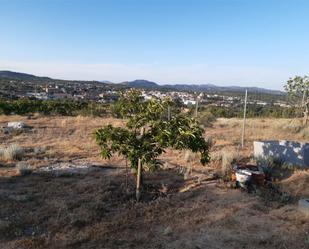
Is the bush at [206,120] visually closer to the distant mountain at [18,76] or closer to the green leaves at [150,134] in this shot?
the green leaves at [150,134]

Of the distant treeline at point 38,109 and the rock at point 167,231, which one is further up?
the rock at point 167,231

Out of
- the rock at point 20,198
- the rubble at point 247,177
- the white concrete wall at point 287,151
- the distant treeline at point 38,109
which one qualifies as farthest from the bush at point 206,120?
the rock at point 20,198

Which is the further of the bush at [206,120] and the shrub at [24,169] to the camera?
the bush at [206,120]

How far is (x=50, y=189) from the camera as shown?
332 inches

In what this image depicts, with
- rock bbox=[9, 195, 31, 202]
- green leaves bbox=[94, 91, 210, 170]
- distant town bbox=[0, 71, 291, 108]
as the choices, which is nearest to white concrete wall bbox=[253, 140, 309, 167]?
green leaves bbox=[94, 91, 210, 170]

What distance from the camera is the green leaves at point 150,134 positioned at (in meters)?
7.27

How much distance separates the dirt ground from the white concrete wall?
3.24 ft

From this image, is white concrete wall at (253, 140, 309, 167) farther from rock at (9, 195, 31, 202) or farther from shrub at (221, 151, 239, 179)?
rock at (9, 195, 31, 202)

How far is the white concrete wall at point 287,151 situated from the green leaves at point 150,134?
3578 mm

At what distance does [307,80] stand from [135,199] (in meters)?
16.1

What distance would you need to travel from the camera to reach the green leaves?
23.8 feet

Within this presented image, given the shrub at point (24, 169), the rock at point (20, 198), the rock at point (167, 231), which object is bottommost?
the rock at point (20, 198)

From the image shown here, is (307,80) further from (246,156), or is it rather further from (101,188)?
(101,188)

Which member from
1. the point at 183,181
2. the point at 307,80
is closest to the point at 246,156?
the point at 183,181
